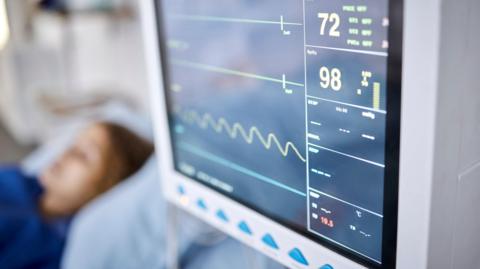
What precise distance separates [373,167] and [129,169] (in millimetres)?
1183

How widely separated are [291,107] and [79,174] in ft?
3.67

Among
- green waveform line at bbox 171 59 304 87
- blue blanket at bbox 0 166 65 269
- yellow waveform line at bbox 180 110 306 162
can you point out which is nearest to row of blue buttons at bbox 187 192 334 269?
yellow waveform line at bbox 180 110 306 162

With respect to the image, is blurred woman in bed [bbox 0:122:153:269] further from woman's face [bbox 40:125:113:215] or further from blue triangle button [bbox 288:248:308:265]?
blue triangle button [bbox 288:248:308:265]

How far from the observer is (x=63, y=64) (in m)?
3.54

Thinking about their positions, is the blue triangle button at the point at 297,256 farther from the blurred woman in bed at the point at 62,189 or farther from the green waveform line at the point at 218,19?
the blurred woman in bed at the point at 62,189

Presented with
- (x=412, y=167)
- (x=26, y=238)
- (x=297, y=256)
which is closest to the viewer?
(x=412, y=167)

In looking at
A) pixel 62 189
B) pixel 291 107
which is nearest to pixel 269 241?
pixel 291 107

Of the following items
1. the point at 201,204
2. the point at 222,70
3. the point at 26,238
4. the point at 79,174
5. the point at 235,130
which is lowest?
the point at 26,238

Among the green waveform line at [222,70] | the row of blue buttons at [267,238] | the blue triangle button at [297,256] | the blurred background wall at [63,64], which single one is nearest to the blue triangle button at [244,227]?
the row of blue buttons at [267,238]

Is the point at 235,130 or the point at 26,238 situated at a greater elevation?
the point at 235,130

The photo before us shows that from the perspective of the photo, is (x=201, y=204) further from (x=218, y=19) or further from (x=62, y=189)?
(x=62, y=189)

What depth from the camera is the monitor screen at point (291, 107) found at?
68 centimetres

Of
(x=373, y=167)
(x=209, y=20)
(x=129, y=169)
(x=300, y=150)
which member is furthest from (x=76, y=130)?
(x=373, y=167)

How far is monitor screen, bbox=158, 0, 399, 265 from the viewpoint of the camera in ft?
2.24
